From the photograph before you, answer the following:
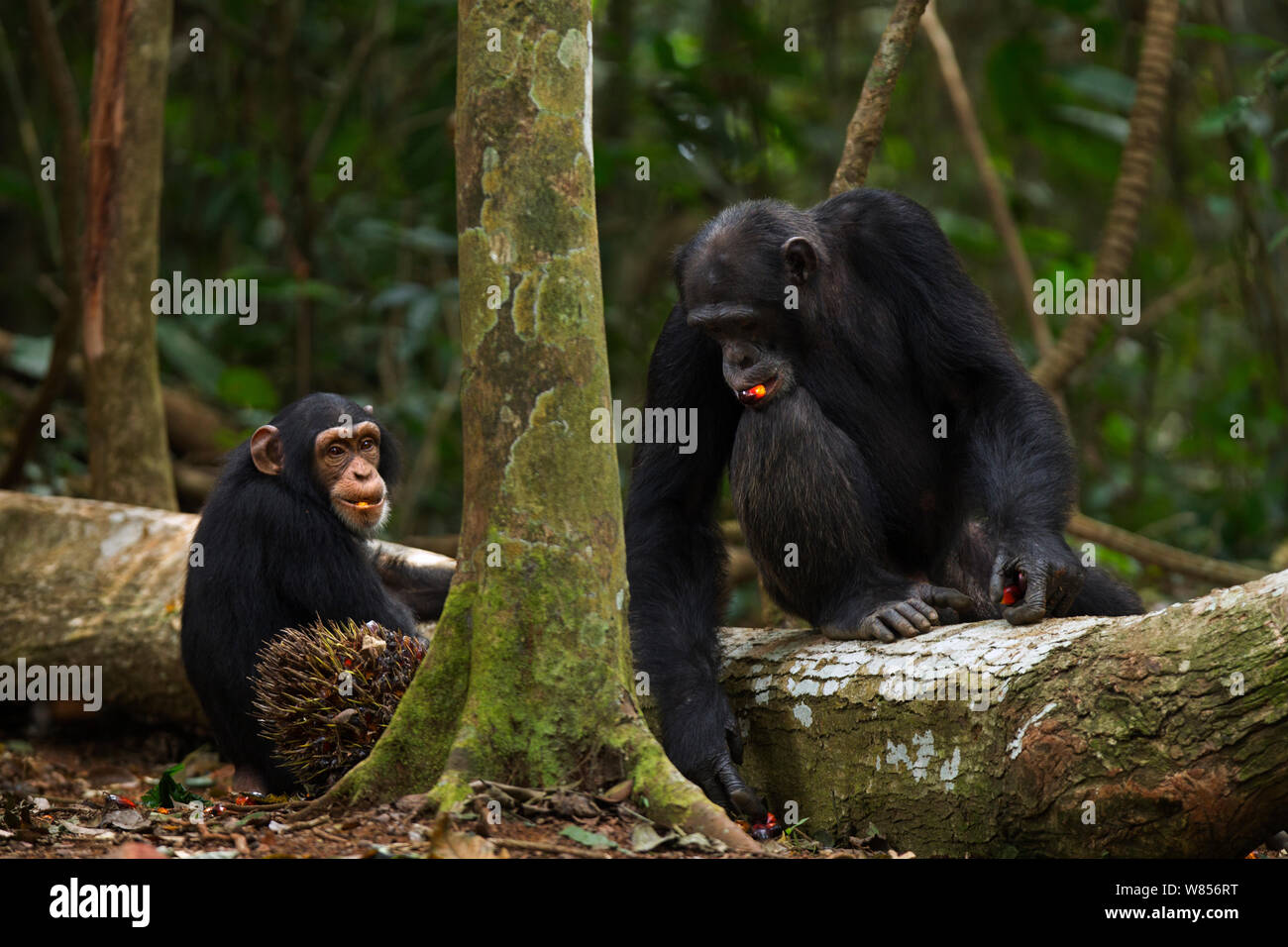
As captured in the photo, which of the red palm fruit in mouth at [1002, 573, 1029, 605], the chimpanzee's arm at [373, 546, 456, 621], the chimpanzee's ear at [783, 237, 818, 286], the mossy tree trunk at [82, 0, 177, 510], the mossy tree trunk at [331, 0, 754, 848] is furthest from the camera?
the mossy tree trunk at [82, 0, 177, 510]

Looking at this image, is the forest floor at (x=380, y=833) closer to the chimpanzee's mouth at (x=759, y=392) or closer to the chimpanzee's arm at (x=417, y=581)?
the chimpanzee's mouth at (x=759, y=392)

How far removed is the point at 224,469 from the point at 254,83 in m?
6.80

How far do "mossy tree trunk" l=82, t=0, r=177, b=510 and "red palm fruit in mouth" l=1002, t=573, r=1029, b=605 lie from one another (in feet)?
16.7

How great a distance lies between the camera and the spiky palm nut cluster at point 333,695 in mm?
4531

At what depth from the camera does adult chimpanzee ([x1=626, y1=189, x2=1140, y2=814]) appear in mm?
4871

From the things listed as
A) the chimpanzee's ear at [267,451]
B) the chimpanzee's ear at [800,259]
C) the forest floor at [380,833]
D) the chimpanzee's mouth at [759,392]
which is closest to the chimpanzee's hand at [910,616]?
the forest floor at [380,833]

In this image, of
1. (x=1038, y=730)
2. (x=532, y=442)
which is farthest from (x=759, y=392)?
(x=1038, y=730)

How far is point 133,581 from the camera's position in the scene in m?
6.93

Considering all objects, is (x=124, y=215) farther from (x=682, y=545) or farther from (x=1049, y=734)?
(x=1049, y=734)

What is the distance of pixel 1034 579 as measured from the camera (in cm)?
450

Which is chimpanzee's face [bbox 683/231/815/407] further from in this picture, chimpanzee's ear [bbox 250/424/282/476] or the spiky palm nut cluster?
chimpanzee's ear [bbox 250/424/282/476]

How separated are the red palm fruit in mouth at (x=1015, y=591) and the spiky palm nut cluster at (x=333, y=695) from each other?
6.97 ft

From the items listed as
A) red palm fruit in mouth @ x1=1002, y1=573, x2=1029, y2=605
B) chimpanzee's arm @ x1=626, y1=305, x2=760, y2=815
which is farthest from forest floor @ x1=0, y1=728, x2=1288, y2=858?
red palm fruit in mouth @ x1=1002, y1=573, x2=1029, y2=605
